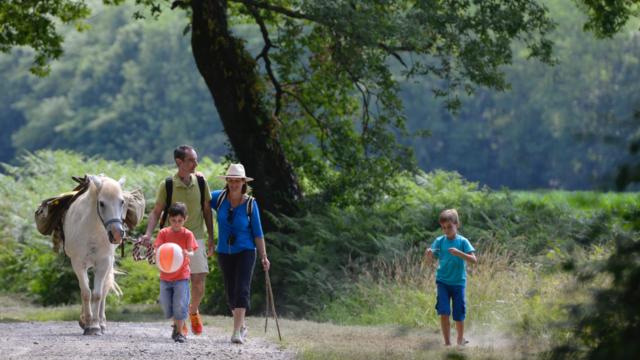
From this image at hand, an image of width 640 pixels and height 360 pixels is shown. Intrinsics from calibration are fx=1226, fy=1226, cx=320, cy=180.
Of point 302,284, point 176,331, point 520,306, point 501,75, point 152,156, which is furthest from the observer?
point 152,156

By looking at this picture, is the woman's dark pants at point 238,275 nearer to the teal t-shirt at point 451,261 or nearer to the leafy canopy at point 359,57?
the teal t-shirt at point 451,261

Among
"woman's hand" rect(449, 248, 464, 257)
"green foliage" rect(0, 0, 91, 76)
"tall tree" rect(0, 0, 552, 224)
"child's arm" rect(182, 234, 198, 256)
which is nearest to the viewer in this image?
"woman's hand" rect(449, 248, 464, 257)

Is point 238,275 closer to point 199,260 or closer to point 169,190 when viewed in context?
point 199,260

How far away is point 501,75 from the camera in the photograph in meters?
22.5

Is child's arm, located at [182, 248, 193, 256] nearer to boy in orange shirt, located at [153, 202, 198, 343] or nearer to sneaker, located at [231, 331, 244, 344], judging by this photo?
boy in orange shirt, located at [153, 202, 198, 343]

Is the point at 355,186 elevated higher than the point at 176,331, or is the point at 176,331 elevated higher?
the point at 355,186

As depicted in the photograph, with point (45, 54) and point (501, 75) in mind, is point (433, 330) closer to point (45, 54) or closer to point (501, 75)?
point (501, 75)

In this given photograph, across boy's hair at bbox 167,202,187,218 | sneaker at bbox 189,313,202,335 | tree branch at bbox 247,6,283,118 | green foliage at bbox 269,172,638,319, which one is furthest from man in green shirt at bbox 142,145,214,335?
tree branch at bbox 247,6,283,118

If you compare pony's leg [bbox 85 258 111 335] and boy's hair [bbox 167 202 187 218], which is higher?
boy's hair [bbox 167 202 187 218]

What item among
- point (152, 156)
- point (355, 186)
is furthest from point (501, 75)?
point (152, 156)

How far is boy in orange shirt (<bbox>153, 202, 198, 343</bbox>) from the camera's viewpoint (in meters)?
12.3

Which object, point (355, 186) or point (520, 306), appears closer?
point (520, 306)

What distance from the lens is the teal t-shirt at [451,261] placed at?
1216 centimetres

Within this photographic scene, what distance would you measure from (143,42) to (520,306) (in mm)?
99714
